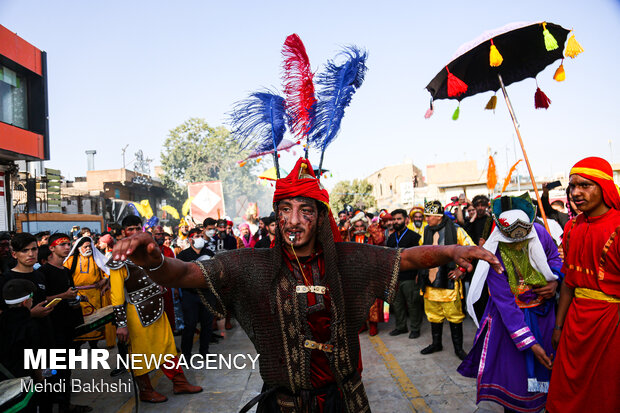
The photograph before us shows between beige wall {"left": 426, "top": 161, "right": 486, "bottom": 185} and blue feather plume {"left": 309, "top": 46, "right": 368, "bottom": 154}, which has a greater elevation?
beige wall {"left": 426, "top": 161, "right": 486, "bottom": 185}

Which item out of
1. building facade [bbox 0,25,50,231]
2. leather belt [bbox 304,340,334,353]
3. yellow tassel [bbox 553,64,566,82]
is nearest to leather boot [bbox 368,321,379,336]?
yellow tassel [bbox 553,64,566,82]

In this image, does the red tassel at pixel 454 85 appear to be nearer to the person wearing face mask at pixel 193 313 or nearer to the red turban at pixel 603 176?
the red turban at pixel 603 176

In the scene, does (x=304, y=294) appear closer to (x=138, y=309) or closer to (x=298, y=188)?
(x=298, y=188)

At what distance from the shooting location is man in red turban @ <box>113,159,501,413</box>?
220 cm

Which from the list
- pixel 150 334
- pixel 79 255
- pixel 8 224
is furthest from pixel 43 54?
pixel 150 334

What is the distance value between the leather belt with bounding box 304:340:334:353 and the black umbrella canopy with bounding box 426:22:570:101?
398 cm

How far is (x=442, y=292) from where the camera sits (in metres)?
6.17

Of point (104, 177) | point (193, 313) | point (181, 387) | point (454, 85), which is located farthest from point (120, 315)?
point (104, 177)

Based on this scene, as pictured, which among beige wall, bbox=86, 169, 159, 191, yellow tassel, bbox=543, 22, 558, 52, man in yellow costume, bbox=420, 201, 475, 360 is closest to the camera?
yellow tassel, bbox=543, 22, 558, 52

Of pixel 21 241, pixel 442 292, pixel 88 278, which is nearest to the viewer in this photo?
pixel 21 241

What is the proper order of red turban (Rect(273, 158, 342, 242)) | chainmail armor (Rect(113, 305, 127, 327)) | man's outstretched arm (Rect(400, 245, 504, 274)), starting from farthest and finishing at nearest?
chainmail armor (Rect(113, 305, 127, 327)) < red turban (Rect(273, 158, 342, 242)) < man's outstretched arm (Rect(400, 245, 504, 274))

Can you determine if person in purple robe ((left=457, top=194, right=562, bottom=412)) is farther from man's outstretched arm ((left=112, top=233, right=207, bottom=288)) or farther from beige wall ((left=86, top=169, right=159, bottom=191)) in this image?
beige wall ((left=86, top=169, right=159, bottom=191))

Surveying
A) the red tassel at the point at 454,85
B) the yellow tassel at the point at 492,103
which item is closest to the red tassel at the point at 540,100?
the yellow tassel at the point at 492,103

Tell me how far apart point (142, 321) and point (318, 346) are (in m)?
3.38
